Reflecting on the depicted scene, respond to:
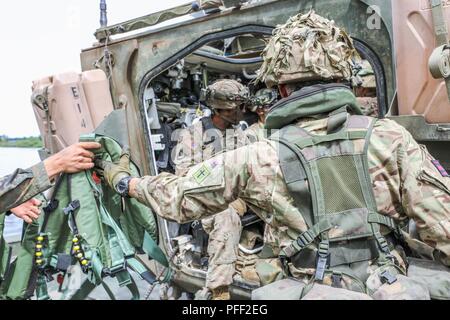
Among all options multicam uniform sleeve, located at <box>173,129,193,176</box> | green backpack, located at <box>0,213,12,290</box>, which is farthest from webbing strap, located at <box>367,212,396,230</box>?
multicam uniform sleeve, located at <box>173,129,193,176</box>

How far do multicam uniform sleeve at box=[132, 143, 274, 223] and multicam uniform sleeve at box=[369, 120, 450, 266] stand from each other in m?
0.42

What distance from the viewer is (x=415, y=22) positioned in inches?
79.0

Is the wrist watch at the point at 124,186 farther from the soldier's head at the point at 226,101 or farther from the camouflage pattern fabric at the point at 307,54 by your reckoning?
the soldier's head at the point at 226,101

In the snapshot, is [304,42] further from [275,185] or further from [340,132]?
[275,185]

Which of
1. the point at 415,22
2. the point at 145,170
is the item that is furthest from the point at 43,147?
the point at 415,22

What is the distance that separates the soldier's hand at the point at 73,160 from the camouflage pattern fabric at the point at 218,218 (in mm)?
926

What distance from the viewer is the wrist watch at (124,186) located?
195cm

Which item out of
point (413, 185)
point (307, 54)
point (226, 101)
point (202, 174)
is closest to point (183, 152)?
point (226, 101)

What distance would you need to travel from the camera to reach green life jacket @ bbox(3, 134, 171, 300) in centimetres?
219

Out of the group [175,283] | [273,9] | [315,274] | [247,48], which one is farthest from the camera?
[247,48]

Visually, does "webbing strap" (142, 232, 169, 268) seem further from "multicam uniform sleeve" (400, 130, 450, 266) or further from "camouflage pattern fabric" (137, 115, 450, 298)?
"multicam uniform sleeve" (400, 130, 450, 266)

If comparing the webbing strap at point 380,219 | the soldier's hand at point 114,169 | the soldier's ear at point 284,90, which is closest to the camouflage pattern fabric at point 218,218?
the soldier's hand at point 114,169

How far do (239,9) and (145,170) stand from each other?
157cm
